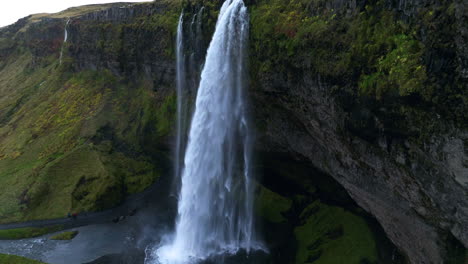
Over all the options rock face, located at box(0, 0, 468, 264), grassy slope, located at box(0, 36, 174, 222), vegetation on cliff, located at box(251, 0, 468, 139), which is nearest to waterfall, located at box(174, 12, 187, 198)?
grassy slope, located at box(0, 36, 174, 222)

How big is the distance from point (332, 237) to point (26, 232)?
2679cm

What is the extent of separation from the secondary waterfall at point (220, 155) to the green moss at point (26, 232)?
483 inches

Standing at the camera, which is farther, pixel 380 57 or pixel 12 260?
pixel 12 260

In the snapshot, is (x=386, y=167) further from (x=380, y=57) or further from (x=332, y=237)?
(x=332, y=237)

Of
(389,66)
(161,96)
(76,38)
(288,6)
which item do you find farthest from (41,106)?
(389,66)

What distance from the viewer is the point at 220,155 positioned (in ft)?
83.9

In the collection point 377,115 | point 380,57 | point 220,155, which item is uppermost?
point 380,57

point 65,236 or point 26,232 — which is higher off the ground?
point 65,236

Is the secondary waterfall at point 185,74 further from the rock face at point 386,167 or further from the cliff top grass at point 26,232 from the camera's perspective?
the cliff top grass at point 26,232

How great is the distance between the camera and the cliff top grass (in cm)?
2834

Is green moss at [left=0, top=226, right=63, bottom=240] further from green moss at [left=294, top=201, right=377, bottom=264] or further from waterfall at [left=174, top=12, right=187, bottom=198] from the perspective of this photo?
green moss at [left=294, top=201, right=377, bottom=264]

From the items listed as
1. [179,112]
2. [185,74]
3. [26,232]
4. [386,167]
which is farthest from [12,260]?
[386,167]

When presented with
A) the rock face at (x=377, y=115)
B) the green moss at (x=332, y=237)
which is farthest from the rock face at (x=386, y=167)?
the green moss at (x=332, y=237)

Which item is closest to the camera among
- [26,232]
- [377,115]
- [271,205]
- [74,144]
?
[377,115]
